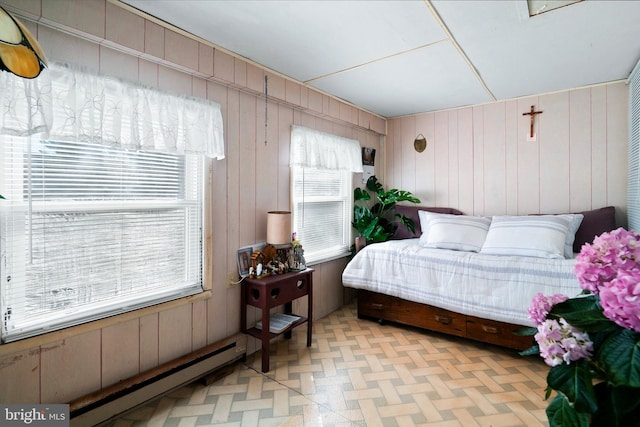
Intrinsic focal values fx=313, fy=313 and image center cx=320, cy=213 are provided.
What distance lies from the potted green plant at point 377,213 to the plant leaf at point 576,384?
282 centimetres

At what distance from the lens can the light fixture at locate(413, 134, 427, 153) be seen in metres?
3.88

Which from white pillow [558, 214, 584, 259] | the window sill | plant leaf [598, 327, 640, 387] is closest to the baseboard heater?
the window sill

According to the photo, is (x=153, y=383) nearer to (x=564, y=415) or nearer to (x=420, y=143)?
(x=564, y=415)

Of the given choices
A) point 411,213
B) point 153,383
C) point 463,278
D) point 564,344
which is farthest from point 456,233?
point 153,383

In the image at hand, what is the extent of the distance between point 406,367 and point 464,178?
7.49 ft

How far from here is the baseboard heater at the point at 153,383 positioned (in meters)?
1.60

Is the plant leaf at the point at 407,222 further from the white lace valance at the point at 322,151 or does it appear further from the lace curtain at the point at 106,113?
the lace curtain at the point at 106,113

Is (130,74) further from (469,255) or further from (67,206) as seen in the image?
(469,255)

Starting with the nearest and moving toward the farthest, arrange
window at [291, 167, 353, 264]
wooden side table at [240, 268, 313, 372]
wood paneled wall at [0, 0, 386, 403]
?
1. wood paneled wall at [0, 0, 386, 403]
2. wooden side table at [240, 268, 313, 372]
3. window at [291, 167, 353, 264]

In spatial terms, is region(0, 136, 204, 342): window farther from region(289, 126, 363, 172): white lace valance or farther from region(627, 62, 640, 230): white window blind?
region(627, 62, 640, 230): white window blind

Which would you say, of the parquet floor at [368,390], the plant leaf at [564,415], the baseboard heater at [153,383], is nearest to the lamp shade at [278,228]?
the baseboard heater at [153,383]

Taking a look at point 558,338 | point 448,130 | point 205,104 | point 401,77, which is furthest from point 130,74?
point 448,130

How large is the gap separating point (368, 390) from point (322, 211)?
1.77 metres

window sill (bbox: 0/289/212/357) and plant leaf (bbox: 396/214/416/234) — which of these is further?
plant leaf (bbox: 396/214/416/234)
